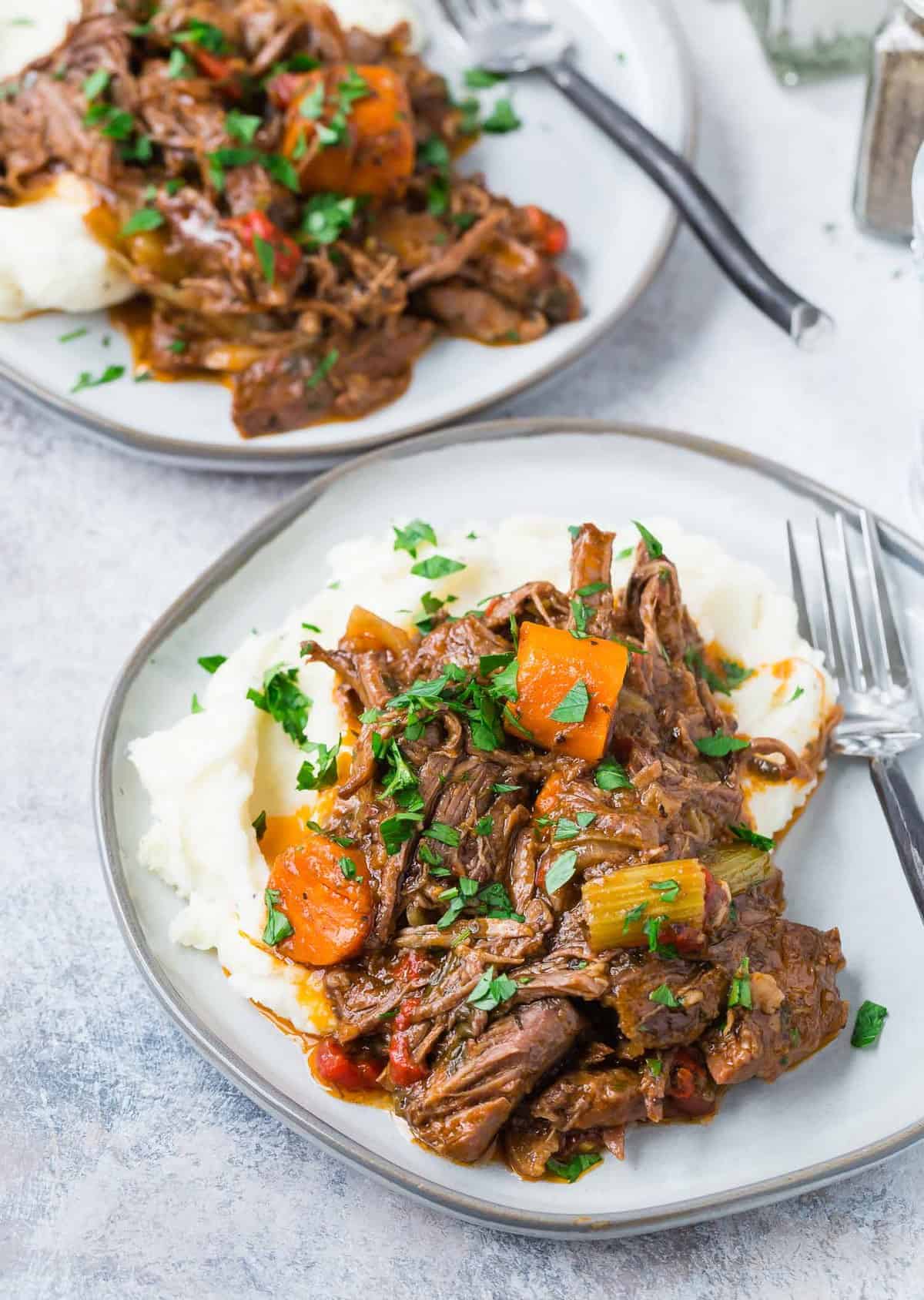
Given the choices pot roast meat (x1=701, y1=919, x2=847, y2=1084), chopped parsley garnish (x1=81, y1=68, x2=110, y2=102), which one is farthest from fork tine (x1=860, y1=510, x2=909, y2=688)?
chopped parsley garnish (x1=81, y1=68, x2=110, y2=102)

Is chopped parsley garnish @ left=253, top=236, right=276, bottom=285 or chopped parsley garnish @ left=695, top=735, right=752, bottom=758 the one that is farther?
chopped parsley garnish @ left=253, top=236, right=276, bottom=285

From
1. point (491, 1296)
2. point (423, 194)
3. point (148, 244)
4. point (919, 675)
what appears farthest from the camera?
point (423, 194)

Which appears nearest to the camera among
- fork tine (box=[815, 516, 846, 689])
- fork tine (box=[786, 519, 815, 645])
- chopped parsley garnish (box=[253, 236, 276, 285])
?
fork tine (box=[815, 516, 846, 689])

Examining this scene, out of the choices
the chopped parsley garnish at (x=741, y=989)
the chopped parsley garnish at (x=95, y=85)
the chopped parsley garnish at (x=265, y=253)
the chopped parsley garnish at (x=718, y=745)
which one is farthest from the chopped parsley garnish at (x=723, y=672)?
the chopped parsley garnish at (x=95, y=85)

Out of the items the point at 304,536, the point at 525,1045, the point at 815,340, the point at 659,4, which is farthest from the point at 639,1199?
the point at 659,4

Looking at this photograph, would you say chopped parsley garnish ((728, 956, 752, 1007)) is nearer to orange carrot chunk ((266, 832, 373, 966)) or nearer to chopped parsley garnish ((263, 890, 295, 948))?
orange carrot chunk ((266, 832, 373, 966))

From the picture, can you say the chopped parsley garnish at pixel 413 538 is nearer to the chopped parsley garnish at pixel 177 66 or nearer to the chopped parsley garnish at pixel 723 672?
the chopped parsley garnish at pixel 723 672

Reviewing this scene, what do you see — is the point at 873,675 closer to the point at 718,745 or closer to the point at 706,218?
the point at 718,745

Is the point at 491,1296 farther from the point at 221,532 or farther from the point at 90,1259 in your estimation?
the point at 221,532
